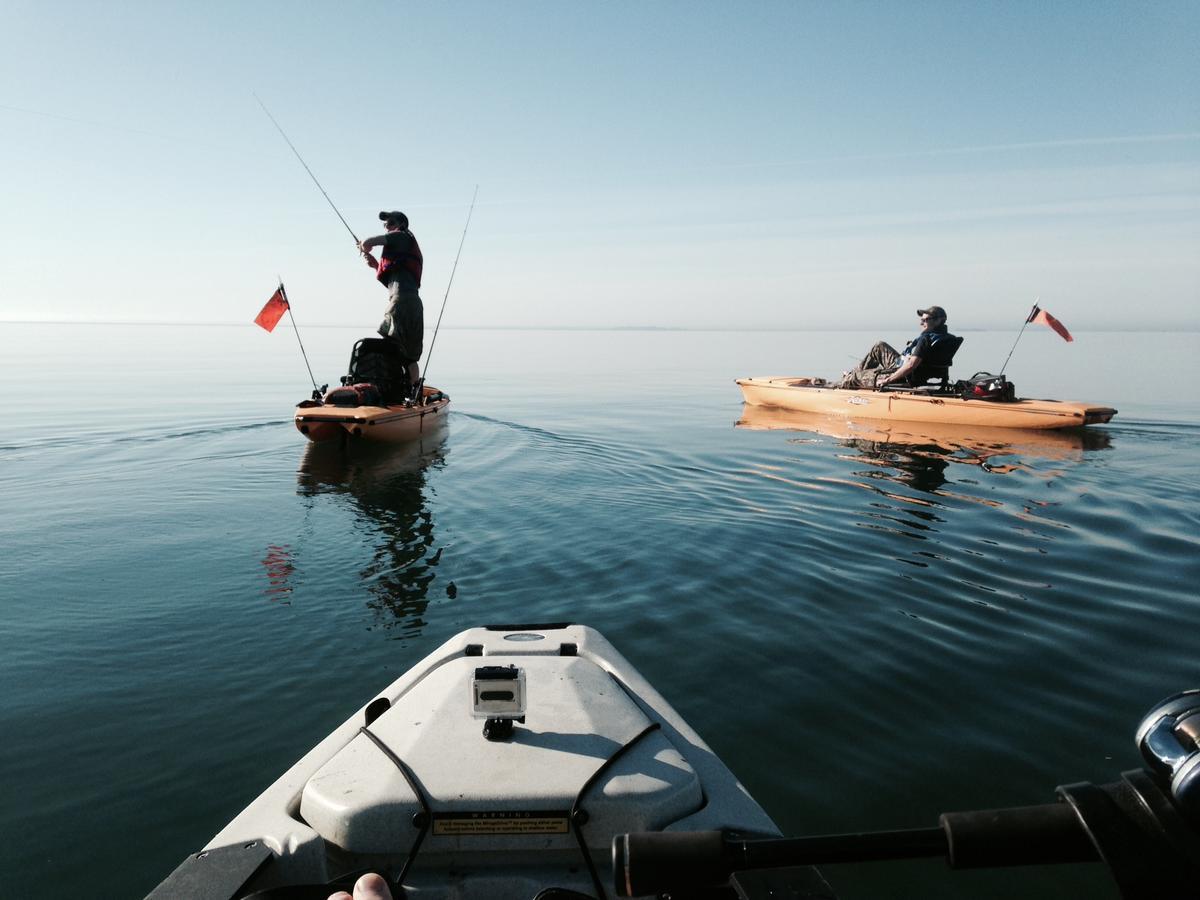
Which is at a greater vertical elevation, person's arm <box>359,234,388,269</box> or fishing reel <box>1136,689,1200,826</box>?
person's arm <box>359,234,388,269</box>

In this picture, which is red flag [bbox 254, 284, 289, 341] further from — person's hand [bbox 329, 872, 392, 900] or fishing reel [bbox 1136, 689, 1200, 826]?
fishing reel [bbox 1136, 689, 1200, 826]

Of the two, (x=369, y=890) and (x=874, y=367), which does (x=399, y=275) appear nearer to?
(x=874, y=367)

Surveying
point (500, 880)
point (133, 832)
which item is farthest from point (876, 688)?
point (133, 832)

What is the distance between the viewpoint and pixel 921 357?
1670 centimetres

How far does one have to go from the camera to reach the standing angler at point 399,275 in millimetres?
14047

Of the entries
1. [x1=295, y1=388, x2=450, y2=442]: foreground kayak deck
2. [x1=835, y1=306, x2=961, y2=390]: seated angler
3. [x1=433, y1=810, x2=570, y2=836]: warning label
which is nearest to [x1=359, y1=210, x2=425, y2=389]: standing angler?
[x1=295, y1=388, x2=450, y2=442]: foreground kayak deck

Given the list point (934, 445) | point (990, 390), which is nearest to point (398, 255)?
point (934, 445)

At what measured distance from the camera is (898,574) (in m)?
7.27

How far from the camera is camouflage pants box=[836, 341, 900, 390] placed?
18.0 metres

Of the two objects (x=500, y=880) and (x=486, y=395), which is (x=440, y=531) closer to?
(x=500, y=880)

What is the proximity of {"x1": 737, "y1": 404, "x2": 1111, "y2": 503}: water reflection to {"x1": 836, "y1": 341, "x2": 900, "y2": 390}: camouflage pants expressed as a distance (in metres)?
0.98

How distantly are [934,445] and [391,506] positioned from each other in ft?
36.8

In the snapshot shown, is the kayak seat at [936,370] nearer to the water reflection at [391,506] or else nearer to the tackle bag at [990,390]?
the tackle bag at [990,390]

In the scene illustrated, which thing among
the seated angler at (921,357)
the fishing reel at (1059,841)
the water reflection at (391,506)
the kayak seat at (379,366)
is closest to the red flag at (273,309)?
the kayak seat at (379,366)
